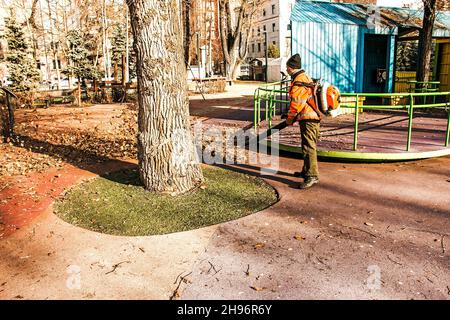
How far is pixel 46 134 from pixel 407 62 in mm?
23806

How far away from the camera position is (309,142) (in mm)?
6137

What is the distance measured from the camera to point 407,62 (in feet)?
85.9

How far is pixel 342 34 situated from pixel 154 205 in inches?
410

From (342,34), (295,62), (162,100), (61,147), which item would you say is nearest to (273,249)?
(162,100)

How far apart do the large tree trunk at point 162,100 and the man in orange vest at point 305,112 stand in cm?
173

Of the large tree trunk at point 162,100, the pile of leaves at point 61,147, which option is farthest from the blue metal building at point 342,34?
the large tree trunk at point 162,100

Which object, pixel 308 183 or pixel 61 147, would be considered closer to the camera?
pixel 308 183

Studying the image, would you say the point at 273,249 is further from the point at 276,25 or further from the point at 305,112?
the point at 276,25

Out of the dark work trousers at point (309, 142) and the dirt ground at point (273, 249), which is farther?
the dark work trousers at point (309, 142)

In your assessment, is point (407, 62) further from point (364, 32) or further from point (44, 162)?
point (44, 162)

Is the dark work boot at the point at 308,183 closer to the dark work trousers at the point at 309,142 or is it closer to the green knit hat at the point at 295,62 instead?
the dark work trousers at the point at 309,142

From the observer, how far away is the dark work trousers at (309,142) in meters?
6.11

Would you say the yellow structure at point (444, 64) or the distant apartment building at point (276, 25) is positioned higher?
the distant apartment building at point (276, 25)

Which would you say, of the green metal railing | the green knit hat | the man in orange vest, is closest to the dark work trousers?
the man in orange vest
